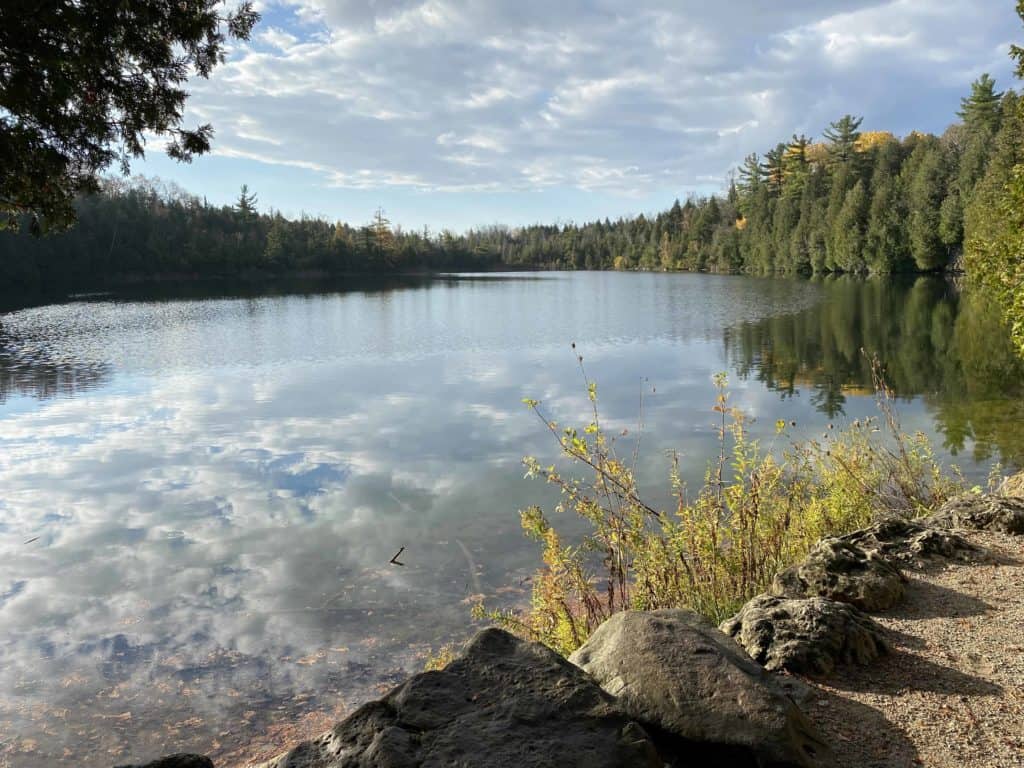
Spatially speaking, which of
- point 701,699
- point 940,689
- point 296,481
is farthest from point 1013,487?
point 296,481

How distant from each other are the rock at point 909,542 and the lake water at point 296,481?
3628mm

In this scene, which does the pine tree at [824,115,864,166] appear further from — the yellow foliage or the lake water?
the lake water

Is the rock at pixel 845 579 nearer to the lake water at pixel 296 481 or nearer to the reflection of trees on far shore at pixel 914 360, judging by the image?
the lake water at pixel 296 481

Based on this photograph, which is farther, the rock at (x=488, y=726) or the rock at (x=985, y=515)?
the rock at (x=985, y=515)

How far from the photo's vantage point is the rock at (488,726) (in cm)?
256

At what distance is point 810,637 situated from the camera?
13.4 feet

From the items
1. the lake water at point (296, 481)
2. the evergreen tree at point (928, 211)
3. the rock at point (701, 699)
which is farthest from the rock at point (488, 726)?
the evergreen tree at point (928, 211)

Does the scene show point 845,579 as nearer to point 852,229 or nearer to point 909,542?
point 909,542

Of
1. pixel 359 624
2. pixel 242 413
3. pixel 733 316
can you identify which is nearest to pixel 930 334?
pixel 733 316

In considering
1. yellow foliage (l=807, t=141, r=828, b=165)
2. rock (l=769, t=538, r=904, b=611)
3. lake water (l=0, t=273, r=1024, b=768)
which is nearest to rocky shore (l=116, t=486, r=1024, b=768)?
rock (l=769, t=538, r=904, b=611)

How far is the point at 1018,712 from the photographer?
3.44 meters

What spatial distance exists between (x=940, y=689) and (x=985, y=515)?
3344 millimetres

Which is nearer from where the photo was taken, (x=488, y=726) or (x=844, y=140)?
(x=488, y=726)

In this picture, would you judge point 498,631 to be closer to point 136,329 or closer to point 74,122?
point 74,122
